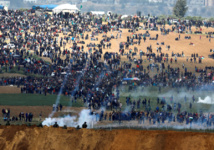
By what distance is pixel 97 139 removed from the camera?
86.7 ft

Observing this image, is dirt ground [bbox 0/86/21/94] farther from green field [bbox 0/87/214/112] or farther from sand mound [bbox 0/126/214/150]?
sand mound [bbox 0/126/214/150]

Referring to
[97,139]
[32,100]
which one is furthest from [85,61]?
[97,139]

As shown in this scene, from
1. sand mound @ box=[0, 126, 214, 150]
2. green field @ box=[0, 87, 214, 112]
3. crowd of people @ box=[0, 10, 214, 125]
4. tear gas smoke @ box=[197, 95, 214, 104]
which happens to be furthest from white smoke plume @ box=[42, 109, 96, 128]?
tear gas smoke @ box=[197, 95, 214, 104]

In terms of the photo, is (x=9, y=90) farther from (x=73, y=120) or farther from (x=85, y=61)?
(x=73, y=120)

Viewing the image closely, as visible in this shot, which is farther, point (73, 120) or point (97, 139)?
point (73, 120)

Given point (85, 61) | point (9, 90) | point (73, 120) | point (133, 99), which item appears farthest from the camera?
point (85, 61)

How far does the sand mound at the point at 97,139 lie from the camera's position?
24688mm

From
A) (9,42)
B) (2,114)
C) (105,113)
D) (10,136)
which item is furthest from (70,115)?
(9,42)

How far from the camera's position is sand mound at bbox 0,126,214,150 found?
24688 mm

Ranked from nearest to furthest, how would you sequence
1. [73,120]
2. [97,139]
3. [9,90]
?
[97,139]
[73,120]
[9,90]

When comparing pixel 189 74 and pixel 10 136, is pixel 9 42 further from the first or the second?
pixel 10 136

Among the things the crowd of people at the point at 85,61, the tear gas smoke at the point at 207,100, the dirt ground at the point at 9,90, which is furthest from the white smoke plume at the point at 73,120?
the tear gas smoke at the point at 207,100

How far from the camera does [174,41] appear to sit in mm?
100375

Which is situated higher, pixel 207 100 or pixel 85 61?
pixel 85 61
